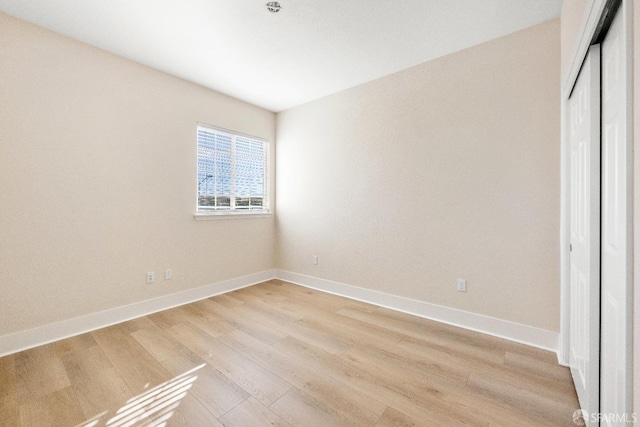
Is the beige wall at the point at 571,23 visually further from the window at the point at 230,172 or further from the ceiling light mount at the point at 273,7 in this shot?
the window at the point at 230,172

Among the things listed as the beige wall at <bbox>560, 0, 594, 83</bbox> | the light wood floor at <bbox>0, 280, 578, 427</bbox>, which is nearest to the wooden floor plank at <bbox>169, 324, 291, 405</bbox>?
the light wood floor at <bbox>0, 280, 578, 427</bbox>

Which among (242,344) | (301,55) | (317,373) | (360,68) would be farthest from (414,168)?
(242,344)

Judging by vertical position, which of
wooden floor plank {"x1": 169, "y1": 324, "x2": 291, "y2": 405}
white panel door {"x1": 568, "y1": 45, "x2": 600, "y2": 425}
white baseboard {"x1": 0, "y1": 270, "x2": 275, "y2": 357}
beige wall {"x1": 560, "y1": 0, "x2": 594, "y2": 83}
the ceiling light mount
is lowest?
wooden floor plank {"x1": 169, "y1": 324, "x2": 291, "y2": 405}

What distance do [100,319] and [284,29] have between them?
3.16 meters

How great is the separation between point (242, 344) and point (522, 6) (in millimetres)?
3440

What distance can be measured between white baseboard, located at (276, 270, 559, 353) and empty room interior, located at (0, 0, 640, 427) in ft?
0.07

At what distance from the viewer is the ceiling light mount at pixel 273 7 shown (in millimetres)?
1965

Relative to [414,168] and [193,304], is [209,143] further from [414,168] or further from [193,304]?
[414,168]

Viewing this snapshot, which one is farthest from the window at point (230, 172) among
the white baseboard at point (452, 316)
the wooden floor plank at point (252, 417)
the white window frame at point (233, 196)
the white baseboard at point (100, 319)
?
the wooden floor plank at point (252, 417)

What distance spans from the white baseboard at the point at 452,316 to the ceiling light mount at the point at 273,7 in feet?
9.60

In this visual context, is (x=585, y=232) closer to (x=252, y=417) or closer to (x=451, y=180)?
(x=451, y=180)

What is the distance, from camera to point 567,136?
74.2 inches

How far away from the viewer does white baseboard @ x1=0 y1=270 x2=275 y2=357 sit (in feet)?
6.93

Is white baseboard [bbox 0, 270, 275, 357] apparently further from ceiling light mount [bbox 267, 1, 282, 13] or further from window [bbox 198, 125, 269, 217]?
ceiling light mount [bbox 267, 1, 282, 13]
